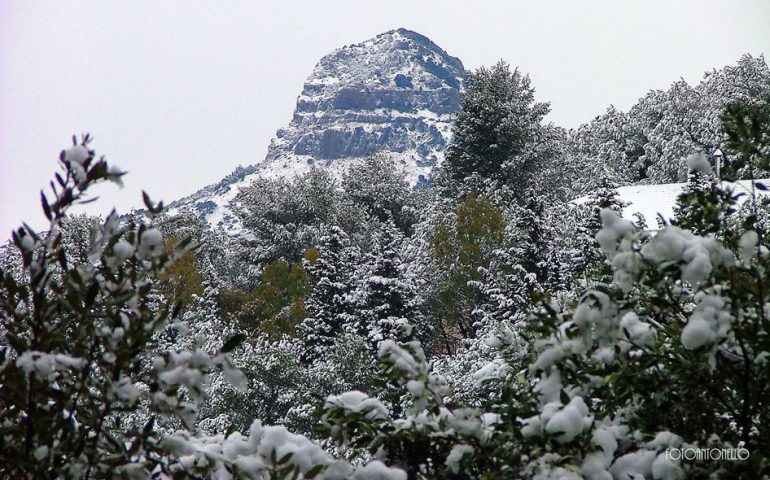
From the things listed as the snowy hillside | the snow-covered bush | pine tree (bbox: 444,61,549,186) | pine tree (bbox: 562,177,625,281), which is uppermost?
pine tree (bbox: 444,61,549,186)

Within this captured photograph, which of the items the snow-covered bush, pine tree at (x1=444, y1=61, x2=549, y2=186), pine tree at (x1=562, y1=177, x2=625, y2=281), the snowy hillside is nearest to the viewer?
the snow-covered bush

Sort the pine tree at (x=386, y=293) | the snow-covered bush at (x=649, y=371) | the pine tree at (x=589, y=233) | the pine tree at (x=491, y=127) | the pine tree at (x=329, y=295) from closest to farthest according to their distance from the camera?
1. the snow-covered bush at (x=649, y=371)
2. the pine tree at (x=589, y=233)
3. the pine tree at (x=386, y=293)
4. the pine tree at (x=329, y=295)
5. the pine tree at (x=491, y=127)

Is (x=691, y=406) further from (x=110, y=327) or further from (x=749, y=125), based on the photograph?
(x=110, y=327)

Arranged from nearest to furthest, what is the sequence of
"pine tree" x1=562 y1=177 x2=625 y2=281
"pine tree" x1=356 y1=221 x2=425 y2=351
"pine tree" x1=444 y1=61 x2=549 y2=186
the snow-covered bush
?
the snow-covered bush, "pine tree" x1=562 y1=177 x2=625 y2=281, "pine tree" x1=356 y1=221 x2=425 y2=351, "pine tree" x1=444 y1=61 x2=549 y2=186

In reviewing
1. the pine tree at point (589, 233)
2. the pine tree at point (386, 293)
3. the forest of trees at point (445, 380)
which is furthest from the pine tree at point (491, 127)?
the forest of trees at point (445, 380)

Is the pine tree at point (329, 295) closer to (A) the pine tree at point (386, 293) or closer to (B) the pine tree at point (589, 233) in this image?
(A) the pine tree at point (386, 293)

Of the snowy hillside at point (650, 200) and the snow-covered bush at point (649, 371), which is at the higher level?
the snowy hillside at point (650, 200)

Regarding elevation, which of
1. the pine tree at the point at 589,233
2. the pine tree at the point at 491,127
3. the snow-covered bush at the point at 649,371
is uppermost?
the pine tree at the point at 491,127

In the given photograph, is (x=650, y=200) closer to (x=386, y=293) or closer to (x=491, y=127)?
(x=386, y=293)

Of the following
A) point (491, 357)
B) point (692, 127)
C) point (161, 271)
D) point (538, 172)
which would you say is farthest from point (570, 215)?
point (161, 271)

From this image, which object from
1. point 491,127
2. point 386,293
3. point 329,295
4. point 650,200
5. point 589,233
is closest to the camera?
point 589,233

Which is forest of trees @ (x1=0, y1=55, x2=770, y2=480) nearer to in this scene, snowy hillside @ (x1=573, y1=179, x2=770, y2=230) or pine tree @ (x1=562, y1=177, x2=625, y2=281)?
pine tree @ (x1=562, y1=177, x2=625, y2=281)

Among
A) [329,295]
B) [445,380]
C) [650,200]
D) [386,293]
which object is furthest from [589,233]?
[445,380]

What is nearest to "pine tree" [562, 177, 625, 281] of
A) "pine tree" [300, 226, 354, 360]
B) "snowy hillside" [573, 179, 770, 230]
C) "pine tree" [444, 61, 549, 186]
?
"snowy hillside" [573, 179, 770, 230]
